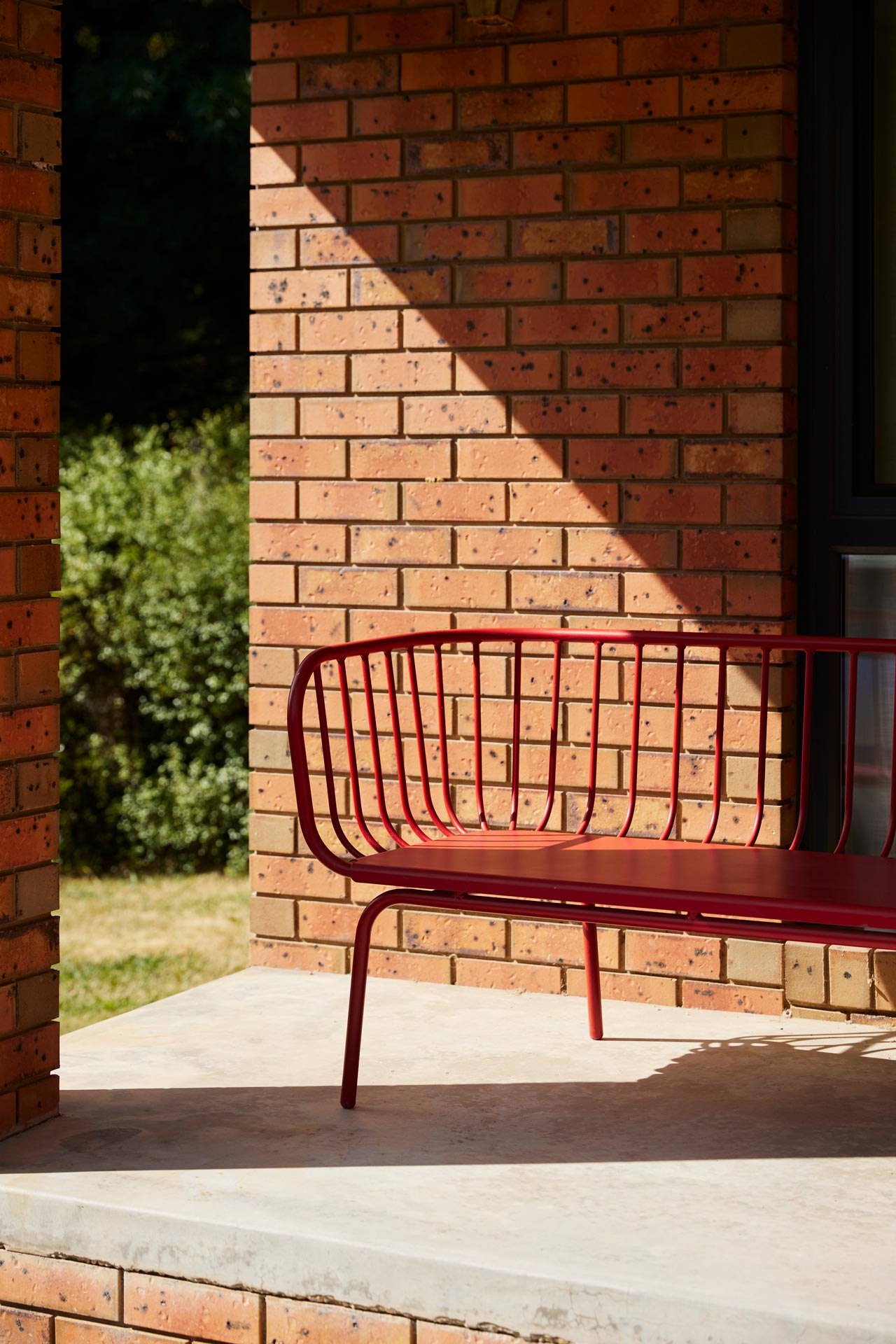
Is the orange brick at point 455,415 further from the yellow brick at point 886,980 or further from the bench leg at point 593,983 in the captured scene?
the yellow brick at point 886,980

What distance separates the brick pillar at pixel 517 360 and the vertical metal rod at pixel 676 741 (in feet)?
0.32

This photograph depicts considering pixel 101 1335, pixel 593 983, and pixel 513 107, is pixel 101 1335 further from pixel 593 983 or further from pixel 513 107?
pixel 513 107

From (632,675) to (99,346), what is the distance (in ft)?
29.2

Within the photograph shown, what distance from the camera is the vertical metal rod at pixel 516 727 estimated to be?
3859mm

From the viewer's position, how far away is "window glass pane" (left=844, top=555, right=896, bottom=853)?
3.93m

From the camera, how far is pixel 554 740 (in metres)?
3.96

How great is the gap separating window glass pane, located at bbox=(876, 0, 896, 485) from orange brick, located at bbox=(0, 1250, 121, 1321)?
2413 mm

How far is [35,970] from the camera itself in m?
3.18

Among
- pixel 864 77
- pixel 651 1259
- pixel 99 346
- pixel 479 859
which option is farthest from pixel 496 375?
pixel 99 346

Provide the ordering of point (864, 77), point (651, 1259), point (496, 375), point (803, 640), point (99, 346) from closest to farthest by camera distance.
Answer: point (651, 1259) < point (803, 640) < point (864, 77) < point (496, 375) < point (99, 346)

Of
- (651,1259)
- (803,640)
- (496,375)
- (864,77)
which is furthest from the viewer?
(496,375)

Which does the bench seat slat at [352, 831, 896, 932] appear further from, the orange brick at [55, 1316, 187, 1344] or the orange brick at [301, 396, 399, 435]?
the orange brick at [301, 396, 399, 435]

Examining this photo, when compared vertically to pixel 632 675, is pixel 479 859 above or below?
below

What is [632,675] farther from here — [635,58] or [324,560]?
[635,58]
